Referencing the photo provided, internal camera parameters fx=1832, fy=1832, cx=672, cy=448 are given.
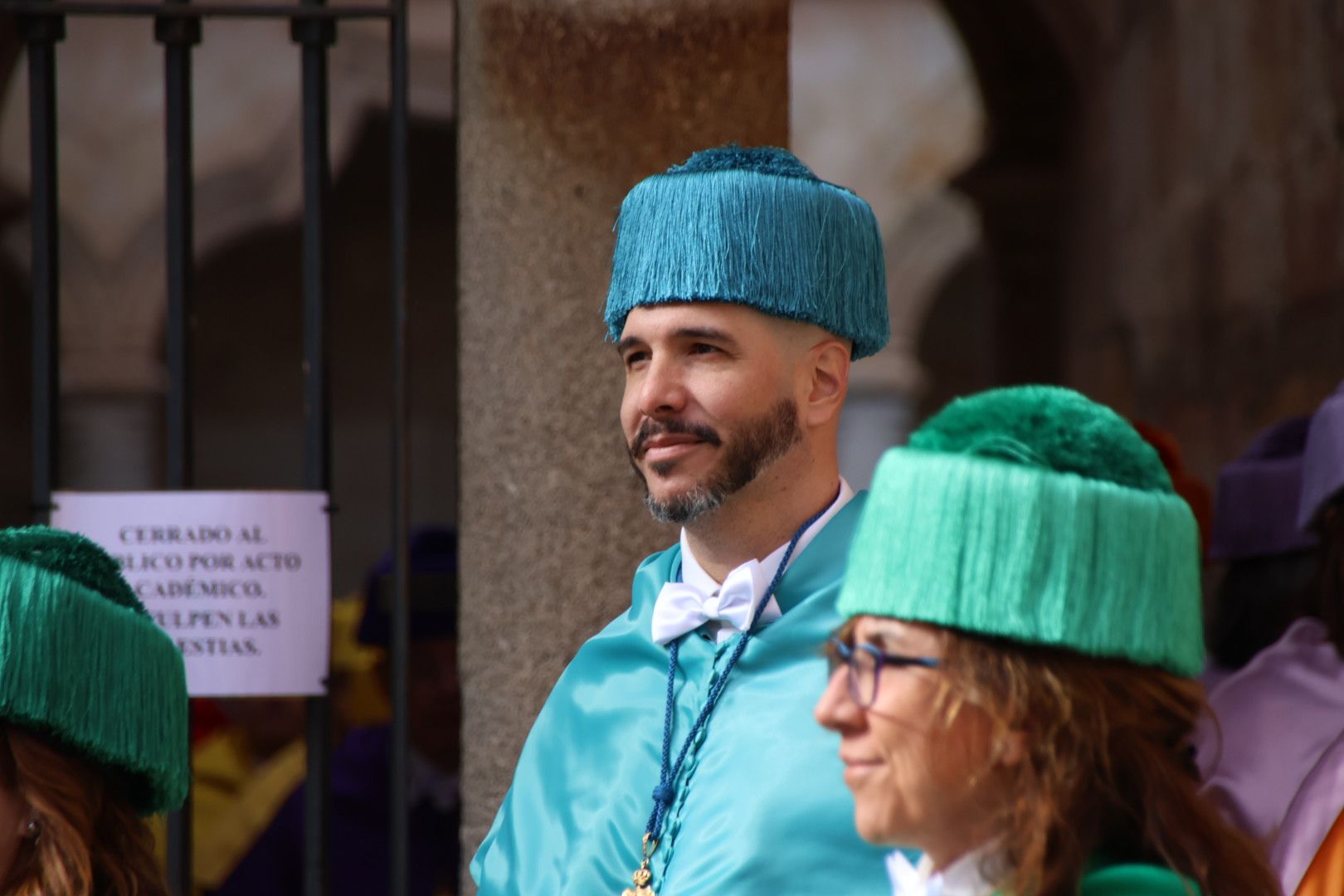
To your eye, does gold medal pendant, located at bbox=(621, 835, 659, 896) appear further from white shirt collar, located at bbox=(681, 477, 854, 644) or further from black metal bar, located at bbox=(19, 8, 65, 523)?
black metal bar, located at bbox=(19, 8, 65, 523)

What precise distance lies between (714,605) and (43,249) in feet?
4.81

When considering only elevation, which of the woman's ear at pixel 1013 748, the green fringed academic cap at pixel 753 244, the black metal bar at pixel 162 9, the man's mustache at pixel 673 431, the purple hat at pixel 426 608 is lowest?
the purple hat at pixel 426 608

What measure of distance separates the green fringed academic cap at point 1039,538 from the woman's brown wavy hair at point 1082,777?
0.03 meters

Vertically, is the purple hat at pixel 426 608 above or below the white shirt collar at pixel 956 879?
below

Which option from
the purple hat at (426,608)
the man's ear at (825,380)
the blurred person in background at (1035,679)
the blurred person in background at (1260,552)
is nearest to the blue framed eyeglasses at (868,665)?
the blurred person in background at (1035,679)

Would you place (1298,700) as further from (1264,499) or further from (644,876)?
(644,876)

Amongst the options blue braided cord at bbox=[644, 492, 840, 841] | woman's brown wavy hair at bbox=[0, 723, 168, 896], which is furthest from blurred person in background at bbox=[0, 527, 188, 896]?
blue braided cord at bbox=[644, 492, 840, 841]

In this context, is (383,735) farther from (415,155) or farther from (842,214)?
(415,155)

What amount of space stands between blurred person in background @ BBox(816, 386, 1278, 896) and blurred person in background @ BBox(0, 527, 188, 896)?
107 cm

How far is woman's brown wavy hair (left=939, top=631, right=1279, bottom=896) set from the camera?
5.65ft

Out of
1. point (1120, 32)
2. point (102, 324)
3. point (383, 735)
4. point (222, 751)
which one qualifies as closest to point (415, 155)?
point (102, 324)

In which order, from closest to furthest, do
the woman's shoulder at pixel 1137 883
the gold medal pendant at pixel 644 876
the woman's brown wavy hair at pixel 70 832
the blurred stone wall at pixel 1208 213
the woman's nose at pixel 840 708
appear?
the woman's shoulder at pixel 1137 883, the woman's nose at pixel 840 708, the woman's brown wavy hair at pixel 70 832, the gold medal pendant at pixel 644 876, the blurred stone wall at pixel 1208 213

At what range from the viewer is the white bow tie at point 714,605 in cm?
256

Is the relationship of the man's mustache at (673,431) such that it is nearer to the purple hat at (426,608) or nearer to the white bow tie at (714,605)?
the white bow tie at (714,605)
